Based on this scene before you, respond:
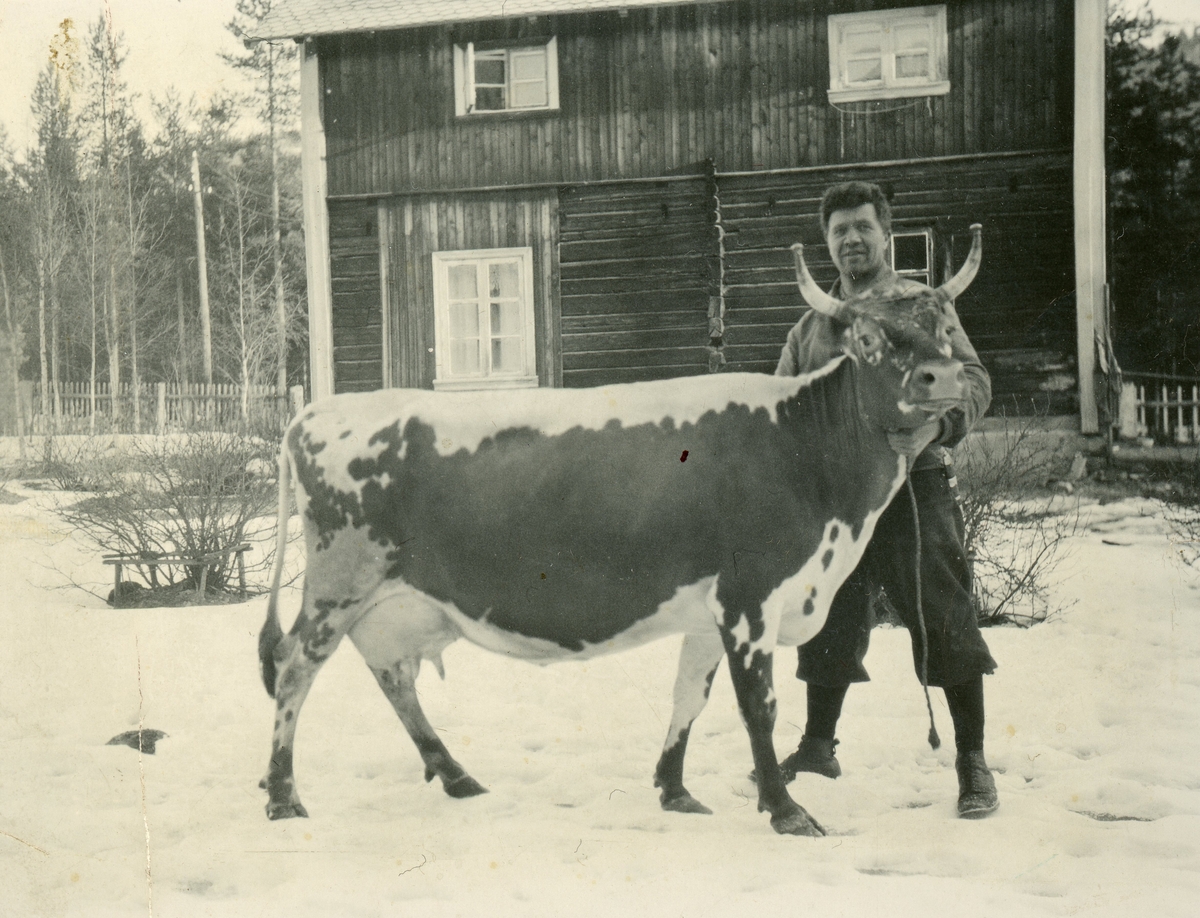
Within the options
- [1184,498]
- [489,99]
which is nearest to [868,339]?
[1184,498]

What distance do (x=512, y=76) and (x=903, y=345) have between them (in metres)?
5.82

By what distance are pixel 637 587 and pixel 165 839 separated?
5.71 ft

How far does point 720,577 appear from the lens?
9.53 feet

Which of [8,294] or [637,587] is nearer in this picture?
[637,587]

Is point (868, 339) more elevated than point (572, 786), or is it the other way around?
point (868, 339)

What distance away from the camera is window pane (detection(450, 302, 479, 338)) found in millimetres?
5279

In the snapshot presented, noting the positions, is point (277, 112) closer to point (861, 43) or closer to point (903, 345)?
point (903, 345)

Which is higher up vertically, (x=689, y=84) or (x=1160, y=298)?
(x=689, y=84)

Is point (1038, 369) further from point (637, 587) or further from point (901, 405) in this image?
point (637, 587)

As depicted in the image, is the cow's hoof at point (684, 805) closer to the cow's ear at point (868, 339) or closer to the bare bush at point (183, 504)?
the cow's ear at point (868, 339)

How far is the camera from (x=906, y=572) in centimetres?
313

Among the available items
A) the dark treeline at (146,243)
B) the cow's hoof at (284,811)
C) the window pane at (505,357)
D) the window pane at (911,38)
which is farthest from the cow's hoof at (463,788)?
the window pane at (911,38)

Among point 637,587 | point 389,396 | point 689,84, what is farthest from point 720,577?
point 689,84

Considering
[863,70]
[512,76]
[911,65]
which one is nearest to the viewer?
[863,70]
